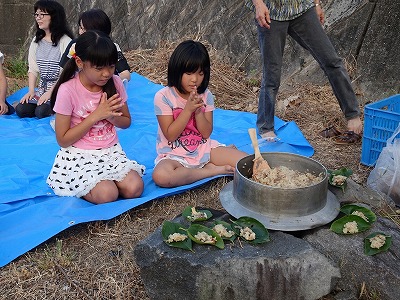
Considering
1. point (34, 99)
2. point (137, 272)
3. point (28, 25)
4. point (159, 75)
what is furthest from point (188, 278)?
point (28, 25)

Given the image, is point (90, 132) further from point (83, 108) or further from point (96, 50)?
point (96, 50)

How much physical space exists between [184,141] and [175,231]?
1.20 m

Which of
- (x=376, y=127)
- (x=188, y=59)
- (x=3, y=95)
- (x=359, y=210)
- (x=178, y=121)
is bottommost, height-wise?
(x=359, y=210)

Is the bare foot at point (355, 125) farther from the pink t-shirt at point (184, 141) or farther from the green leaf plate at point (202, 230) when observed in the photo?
the green leaf plate at point (202, 230)

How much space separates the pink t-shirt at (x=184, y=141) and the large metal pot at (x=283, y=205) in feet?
2.87

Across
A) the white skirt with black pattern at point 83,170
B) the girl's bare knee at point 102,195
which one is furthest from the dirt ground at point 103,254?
the white skirt with black pattern at point 83,170

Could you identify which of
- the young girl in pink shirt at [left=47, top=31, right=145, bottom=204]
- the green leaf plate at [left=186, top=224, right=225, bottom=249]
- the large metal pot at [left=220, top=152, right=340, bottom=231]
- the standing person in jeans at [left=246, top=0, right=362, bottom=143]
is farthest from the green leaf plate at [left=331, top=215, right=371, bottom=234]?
the standing person in jeans at [left=246, top=0, right=362, bottom=143]

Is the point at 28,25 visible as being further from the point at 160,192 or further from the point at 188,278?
the point at 188,278

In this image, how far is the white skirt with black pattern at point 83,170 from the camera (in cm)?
326

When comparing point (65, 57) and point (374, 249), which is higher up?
point (65, 57)

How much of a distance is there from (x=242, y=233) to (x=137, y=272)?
0.61m

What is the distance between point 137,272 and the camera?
8.54 ft

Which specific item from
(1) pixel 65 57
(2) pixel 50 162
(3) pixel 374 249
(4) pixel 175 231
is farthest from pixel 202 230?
(1) pixel 65 57

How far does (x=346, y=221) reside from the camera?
2508 millimetres
